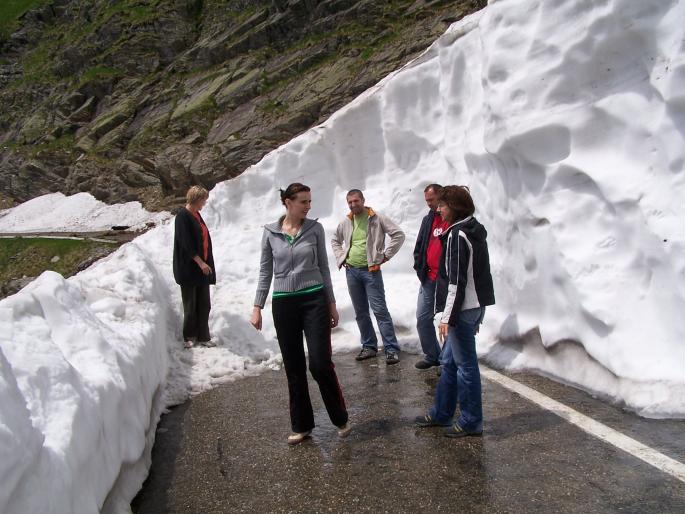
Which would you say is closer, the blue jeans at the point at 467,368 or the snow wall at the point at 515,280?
the snow wall at the point at 515,280

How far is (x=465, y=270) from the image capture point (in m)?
3.87

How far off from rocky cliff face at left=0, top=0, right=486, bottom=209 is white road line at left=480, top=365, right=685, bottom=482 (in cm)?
1852

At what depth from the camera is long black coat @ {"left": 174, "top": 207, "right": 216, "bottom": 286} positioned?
6.73m

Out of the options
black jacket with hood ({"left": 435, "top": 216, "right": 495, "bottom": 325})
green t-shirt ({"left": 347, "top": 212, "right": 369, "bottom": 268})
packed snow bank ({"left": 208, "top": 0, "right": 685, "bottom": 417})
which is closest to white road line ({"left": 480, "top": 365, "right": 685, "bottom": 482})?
packed snow bank ({"left": 208, "top": 0, "right": 685, "bottom": 417})

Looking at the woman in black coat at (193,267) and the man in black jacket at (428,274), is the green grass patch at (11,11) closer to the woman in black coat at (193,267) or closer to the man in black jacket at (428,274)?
the woman in black coat at (193,267)

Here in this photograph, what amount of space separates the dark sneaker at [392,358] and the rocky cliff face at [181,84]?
1742 cm

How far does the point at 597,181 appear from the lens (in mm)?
5188

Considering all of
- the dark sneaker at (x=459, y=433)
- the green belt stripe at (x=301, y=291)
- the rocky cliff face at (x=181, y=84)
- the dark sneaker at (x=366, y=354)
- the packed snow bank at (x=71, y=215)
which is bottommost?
the dark sneaker at (x=459, y=433)

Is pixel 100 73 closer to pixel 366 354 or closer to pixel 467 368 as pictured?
pixel 366 354

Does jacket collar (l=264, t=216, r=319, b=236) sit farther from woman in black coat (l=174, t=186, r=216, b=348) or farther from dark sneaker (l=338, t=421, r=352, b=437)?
woman in black coat (l=174, t=186, r=216, b=348)

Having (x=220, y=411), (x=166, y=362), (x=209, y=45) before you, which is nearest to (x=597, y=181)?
(x=220, y=411)

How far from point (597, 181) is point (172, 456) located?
4.22m

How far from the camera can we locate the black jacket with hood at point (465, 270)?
Answer: 386 centimetres

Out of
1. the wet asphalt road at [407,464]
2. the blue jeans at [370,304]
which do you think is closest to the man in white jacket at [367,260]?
the blue jeans at [370,304]
